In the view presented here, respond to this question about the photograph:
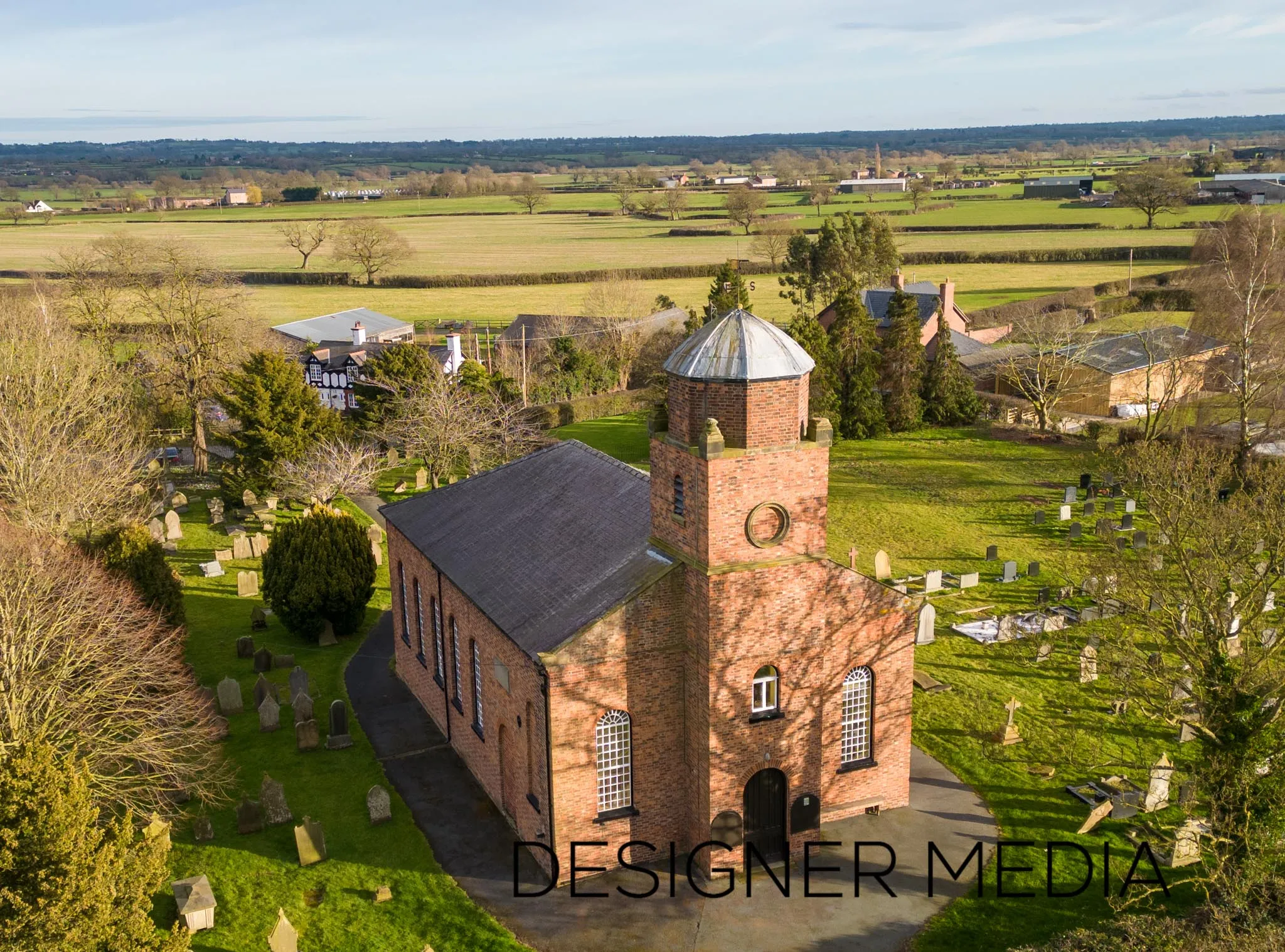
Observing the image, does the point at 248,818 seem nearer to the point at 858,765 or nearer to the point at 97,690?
the point at 97,690

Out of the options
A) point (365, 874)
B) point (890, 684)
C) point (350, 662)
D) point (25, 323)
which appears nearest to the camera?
point (365, 874)

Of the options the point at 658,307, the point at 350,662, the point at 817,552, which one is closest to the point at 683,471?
the point at 817,552

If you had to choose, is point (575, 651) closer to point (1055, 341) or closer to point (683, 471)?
point (683, 471)

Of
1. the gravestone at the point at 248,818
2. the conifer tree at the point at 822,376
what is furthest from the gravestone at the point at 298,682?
the conifer tree at the point at 822,376

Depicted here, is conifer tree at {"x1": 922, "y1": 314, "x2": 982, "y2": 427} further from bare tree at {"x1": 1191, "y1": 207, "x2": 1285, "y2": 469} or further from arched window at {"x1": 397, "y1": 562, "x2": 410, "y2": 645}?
arched window at {"x1": 397, "y1": 562, "x2": 410, "y2": 645}

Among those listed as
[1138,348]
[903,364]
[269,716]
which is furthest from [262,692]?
[1138,348]
